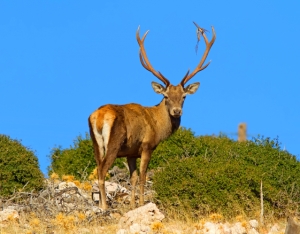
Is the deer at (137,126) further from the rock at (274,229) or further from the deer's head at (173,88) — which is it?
the rock at (274,229)

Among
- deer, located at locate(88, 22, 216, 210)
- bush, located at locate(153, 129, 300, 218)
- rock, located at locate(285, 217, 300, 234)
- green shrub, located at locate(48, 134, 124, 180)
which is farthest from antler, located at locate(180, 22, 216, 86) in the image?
rock, located at locate(285, 217, 300, 234)

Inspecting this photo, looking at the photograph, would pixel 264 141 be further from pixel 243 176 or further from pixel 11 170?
pixel 11 170

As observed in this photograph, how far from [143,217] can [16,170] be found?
141 inches

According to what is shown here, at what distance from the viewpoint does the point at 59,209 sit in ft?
36.9

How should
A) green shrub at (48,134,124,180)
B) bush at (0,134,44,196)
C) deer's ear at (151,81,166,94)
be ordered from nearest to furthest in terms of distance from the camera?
1. bush at (0,134,44,196)
2. deer's ear at (151,81,166,94)
3. green shrub at (48,134,124,180)

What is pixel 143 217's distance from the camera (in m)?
10.1

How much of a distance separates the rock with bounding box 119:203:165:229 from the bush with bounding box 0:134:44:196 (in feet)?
9.41

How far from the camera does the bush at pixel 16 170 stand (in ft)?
41.7

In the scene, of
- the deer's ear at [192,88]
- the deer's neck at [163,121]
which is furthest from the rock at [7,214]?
the deer's ear at [192,88]

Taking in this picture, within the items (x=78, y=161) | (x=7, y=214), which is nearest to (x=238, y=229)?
(x=7, y=214)

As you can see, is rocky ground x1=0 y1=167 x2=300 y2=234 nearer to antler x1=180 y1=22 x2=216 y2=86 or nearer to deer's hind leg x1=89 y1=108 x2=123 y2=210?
deer's hind leg x1=89 y1=108 x2=123 y2=210

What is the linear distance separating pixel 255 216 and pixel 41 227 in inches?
130

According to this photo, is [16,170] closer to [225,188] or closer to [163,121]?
[163,121]

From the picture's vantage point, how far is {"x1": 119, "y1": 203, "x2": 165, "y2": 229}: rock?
10.0 m
